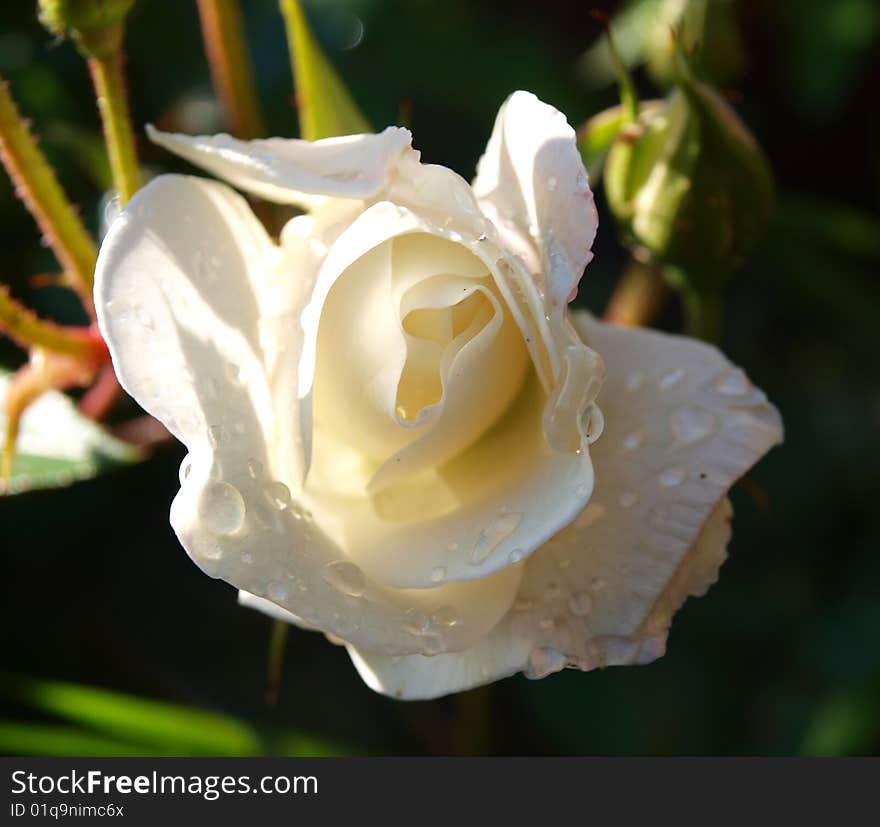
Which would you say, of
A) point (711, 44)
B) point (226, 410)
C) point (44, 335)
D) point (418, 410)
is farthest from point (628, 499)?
point (711, 44)

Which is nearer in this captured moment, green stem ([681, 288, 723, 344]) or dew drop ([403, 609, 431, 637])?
dew drop ([403, 609, 431, 637])

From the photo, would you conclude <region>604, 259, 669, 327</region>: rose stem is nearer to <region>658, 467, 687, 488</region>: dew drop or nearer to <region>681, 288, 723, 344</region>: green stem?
<region>681, 288, 723, 344</region>: green stem

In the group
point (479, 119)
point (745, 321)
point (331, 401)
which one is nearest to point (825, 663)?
point (745, 321)

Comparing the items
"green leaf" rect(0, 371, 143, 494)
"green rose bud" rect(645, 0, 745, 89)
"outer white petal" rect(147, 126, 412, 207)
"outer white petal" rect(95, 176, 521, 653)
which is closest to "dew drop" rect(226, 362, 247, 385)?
"outer white petal" rect(95, 176, 521, 653)

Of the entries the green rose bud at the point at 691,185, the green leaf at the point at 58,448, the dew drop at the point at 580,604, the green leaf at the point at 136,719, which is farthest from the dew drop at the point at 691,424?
the green leaf at the point at 136,719

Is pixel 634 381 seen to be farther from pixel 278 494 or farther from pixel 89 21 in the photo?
pixel 89 21

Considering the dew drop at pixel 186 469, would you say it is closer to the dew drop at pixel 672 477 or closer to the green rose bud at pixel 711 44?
the dew drop at pixel 672 477

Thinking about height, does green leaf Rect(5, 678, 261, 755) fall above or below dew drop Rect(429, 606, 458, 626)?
below
